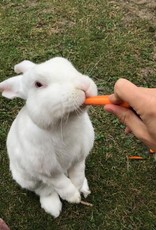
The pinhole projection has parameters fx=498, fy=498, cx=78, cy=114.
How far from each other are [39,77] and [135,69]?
2.24 metres

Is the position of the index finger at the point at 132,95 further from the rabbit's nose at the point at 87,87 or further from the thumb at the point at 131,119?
the rabbit's nose at the point at 87,87

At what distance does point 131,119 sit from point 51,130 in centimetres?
80

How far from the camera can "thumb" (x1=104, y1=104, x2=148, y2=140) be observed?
2.58 meters

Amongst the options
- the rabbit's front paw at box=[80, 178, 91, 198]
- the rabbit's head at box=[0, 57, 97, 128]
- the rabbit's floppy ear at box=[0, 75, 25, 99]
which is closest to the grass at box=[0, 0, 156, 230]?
the rabbit's front paw at box=[80, 178, 91, 198]

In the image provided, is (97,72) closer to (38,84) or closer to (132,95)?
(38,84)

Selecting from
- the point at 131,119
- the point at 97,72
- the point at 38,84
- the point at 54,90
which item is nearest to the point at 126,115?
the point at 131,119

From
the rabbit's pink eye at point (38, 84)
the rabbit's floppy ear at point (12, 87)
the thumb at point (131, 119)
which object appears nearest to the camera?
the thumb at point (131, 119)

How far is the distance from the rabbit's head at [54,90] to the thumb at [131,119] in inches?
10.0

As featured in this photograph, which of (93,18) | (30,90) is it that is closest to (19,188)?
(30,90)

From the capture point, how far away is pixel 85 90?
2859mm

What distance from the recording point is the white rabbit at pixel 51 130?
9.48 feet

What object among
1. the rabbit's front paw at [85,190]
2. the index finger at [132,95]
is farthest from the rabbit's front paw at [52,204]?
the index finger at [132,95]

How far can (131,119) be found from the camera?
2.61 metres

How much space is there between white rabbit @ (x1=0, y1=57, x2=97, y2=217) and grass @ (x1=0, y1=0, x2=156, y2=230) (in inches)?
7.8
